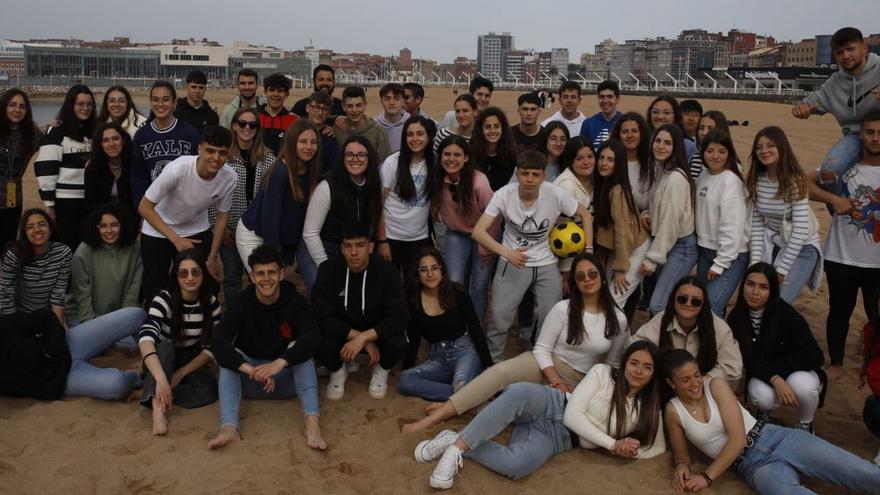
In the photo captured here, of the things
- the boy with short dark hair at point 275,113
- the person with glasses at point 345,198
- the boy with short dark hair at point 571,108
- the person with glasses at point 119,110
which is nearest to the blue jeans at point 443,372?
the person with glasses at point 345,198

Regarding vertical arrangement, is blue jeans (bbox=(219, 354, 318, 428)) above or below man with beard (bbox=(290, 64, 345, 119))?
below

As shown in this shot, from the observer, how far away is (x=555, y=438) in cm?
432

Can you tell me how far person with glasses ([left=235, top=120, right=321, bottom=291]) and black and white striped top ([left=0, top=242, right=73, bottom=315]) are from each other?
1294mm

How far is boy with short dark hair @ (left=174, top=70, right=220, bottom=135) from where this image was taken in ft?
25.6

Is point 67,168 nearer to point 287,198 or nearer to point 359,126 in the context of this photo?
point 287,198

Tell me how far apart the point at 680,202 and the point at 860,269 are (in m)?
1.53

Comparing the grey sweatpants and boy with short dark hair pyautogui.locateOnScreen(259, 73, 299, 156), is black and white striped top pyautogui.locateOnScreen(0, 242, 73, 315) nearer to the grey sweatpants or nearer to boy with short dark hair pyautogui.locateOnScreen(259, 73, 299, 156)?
boy with short dark hair pyautogui.locateOnScreen(259, 73, 299, 156)

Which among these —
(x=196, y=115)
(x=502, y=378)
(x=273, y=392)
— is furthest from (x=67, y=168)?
(x=502, y=378)

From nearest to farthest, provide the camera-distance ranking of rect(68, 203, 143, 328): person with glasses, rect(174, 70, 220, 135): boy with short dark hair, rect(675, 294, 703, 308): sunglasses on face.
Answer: rect(675, 294, 703, 308): sunglasses on face, rect(68, 203, 143, 328): person with glasses, rect(174, 70, 220, 135): boy with short dark hair

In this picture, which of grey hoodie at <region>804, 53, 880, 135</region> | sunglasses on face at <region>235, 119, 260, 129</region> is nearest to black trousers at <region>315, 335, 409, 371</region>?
sunglasses on face at <region>235, 119, 260, 129</region>

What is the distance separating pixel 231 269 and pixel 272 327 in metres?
1.51

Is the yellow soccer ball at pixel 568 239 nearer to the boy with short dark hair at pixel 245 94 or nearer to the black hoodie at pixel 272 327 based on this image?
the black hoodie at pixel 272 327

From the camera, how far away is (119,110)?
664 centimetres

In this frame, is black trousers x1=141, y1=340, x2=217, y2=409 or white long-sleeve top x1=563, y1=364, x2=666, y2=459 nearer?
white long-sleeve top x1=563, y1=364, x2=666, y2=459
